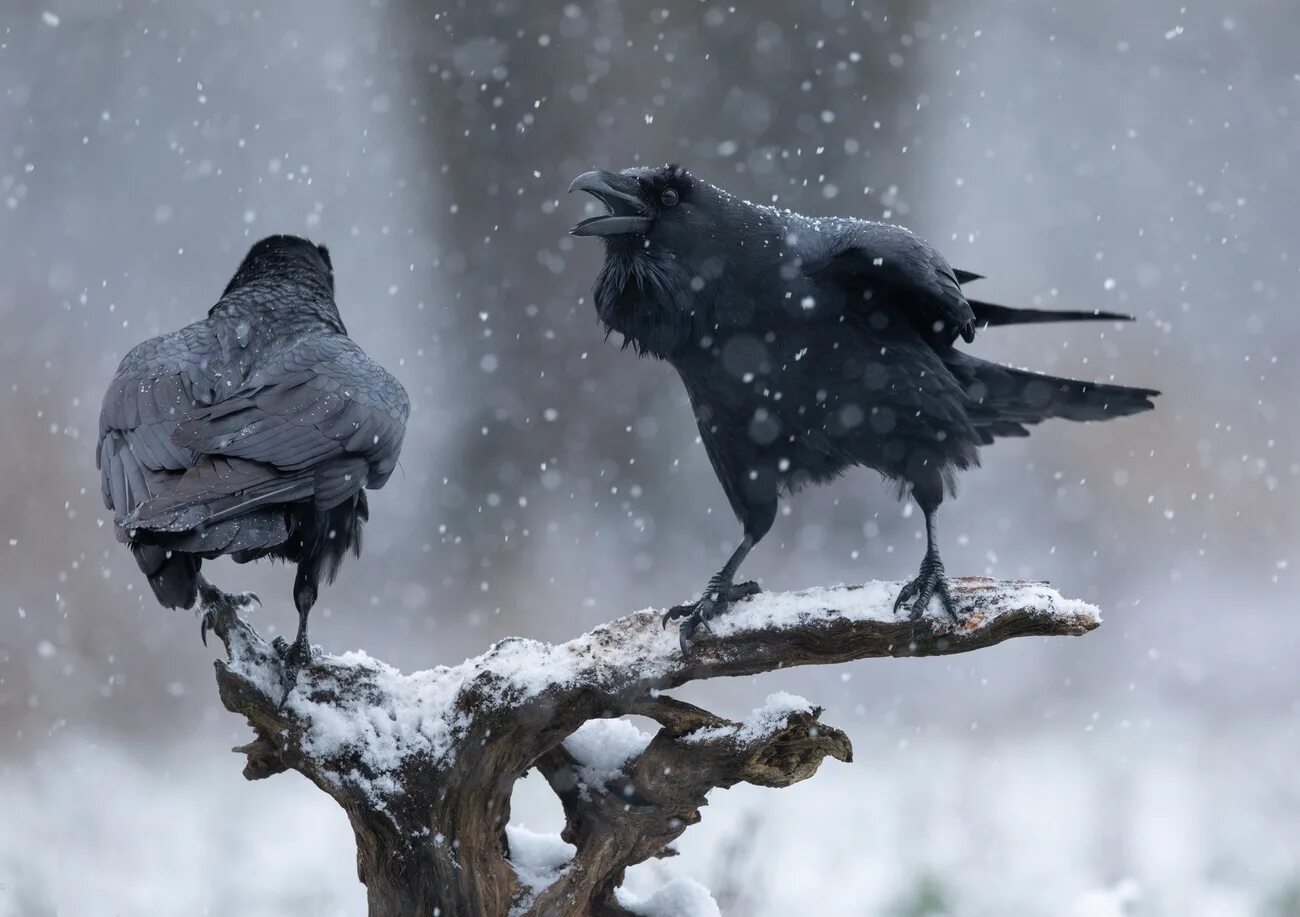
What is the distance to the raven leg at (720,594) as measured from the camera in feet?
8.07

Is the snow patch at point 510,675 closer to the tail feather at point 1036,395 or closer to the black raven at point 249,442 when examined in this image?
the black raven at point 249,442

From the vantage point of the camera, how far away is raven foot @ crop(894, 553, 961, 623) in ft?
7.73

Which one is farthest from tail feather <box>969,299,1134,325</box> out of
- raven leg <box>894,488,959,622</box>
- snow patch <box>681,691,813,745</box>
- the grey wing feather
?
the grey wing feather

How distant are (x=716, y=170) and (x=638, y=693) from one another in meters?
3.02

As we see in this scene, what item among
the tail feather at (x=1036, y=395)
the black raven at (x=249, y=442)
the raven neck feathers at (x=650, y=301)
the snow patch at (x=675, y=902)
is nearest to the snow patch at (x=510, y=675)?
the black raven at (x=249, y=442)

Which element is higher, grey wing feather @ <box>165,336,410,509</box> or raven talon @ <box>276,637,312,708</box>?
grey wing feather @ <box>165,336,410,509</box>

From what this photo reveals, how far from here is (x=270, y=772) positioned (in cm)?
257

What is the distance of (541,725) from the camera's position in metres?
2.40

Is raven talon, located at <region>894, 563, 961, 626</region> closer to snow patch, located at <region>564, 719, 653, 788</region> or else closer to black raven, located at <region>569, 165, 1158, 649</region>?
black raven, located at <region>569, 165, 1158, 649</region>

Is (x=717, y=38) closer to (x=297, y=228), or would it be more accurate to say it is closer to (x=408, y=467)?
(x=297, y=228)

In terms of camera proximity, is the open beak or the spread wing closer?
the spread wing

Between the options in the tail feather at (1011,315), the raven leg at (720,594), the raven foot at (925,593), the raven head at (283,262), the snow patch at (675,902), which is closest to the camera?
the raven foot at (925,593)

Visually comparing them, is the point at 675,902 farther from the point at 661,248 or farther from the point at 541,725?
the point at 661,248

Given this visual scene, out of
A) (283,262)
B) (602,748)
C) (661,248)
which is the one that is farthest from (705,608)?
(283,262)
